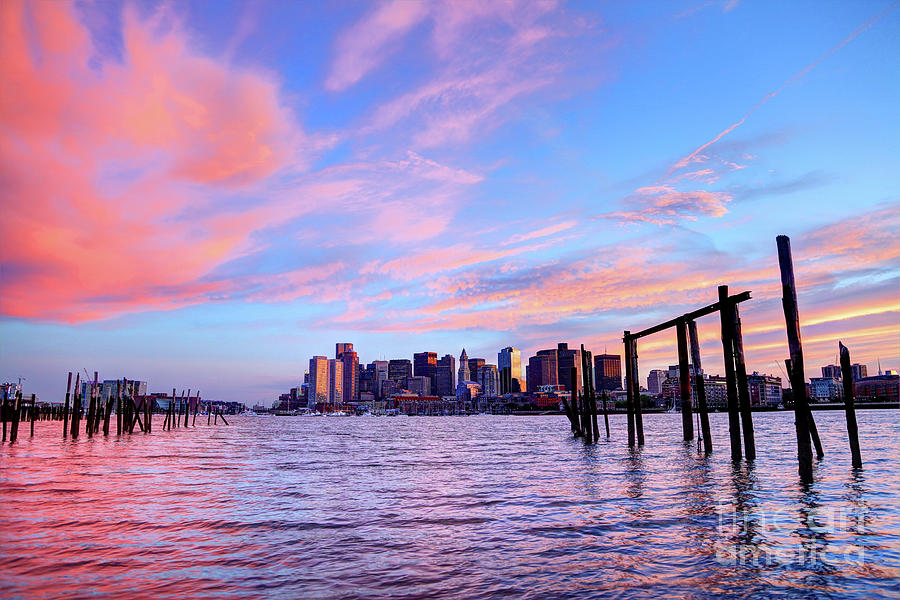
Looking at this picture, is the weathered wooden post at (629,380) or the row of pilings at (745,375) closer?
the row of pilings at (745,375)

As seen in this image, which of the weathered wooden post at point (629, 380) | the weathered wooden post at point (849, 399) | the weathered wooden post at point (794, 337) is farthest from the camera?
the weathered wooden post at point (629, 380)

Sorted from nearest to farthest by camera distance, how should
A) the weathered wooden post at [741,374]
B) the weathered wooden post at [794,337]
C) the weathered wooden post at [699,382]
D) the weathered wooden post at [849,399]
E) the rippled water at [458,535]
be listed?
the rippled water at [458,535], the weathered wooden post at [794,337], the weathered wooden post at [849,399], the weathered wooden post at [741,374], the weathered wooden post at [699,382]

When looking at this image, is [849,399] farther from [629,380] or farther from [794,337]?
[629,380]

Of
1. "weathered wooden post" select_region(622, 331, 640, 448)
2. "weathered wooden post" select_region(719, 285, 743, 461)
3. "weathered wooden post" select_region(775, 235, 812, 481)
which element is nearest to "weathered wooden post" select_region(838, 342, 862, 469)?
"weathered wooden post" select_region(775, 235, 812, 481)

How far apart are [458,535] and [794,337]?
13.8m

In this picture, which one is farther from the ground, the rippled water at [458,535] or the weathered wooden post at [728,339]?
the weathered wooden post at [728,339]

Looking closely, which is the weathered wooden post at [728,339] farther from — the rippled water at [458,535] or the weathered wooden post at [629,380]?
the weathered wooden post at [629,380]

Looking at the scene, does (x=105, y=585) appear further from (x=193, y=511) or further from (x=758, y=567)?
(x=758, y=567)

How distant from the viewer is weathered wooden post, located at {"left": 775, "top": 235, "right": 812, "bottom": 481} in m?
19.6

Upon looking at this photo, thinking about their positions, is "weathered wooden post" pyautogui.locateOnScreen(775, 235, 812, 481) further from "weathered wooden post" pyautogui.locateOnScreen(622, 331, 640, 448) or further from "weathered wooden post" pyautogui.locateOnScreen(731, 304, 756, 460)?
"weathered wooden post" pyautogui.locateOnScreen(622, 331, 640, 448)

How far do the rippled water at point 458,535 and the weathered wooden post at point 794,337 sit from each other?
1015 mm

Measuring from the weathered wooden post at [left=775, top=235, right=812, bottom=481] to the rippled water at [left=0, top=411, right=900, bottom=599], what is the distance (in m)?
1.01

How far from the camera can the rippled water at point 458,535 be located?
8.88 m

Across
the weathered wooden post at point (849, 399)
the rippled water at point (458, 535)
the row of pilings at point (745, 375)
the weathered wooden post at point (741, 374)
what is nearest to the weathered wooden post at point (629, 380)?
the row of pilings at point (745, 375)
